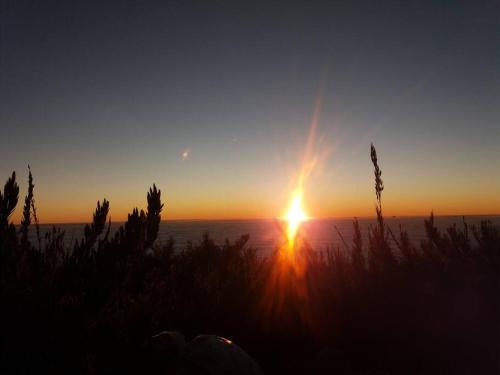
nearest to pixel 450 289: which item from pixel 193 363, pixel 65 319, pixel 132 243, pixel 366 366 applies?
pixel 366 366

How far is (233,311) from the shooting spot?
4.73m

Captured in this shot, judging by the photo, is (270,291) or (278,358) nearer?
(278,358)

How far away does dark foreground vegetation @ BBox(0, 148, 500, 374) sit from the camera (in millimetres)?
2494

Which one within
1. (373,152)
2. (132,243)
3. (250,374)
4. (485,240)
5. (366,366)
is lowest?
(366,366)

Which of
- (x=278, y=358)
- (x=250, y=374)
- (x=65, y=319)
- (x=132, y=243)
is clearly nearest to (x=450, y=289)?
(x=278, y=358)

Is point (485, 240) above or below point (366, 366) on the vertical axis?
above

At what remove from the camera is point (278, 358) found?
11.7 ft

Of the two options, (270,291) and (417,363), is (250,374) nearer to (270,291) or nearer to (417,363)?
(417,363)

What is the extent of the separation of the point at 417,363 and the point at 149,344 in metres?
2.71

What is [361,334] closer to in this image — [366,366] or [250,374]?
[366,366]

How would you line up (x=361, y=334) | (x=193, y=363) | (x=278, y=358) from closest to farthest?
(x=193, y=363), (x=278, y=358), (x=361, y=334)

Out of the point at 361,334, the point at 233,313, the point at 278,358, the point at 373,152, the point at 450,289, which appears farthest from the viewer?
the point at 373,152

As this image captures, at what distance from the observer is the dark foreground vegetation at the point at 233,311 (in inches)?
98.2

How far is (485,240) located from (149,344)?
7165 mm
